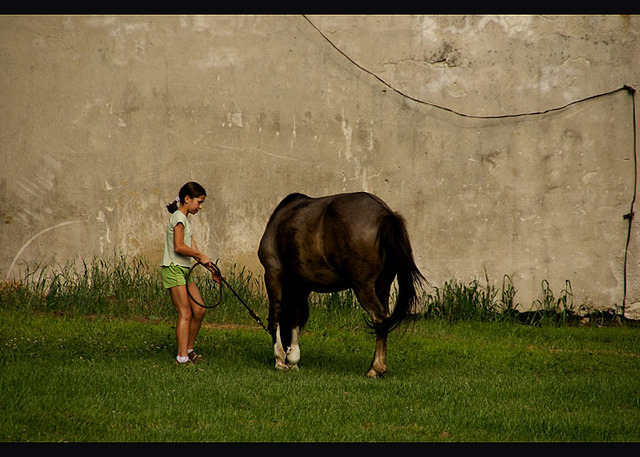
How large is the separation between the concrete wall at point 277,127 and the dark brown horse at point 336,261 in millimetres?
3473

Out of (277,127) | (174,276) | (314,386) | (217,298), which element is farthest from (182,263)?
(277,127)

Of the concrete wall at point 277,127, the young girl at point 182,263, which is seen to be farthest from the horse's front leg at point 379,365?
the concrete wall at point 277,127

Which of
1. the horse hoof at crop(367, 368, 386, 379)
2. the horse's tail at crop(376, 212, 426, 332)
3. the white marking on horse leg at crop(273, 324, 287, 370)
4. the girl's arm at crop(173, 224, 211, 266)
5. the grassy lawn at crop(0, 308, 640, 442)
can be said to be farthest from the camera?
the white marking on horse leg at crop(273, 324, 287, 370)

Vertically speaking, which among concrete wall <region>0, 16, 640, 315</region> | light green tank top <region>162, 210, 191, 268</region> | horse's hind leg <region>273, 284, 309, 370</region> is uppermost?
concrete wall <region>0, 16, 640, 315</region>

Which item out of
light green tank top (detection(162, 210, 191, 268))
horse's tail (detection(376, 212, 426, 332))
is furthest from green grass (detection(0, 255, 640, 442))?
light green tank top (detection(162, 210, 191, 268))

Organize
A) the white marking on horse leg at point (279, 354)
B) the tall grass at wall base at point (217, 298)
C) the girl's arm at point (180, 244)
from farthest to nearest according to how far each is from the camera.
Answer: the tall grass at wall base at point (217, 298) < the white marking on horse leg at point (279, 354) < the girl's arm at point (180, 244)

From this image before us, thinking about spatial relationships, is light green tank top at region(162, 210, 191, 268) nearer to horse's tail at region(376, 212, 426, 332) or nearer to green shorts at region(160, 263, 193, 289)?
green shorts at region(160, 263, 193, 289)

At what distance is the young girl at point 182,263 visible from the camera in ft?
24.7

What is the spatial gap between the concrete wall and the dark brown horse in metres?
3.47

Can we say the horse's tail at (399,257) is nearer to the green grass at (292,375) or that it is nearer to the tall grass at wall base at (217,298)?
the green grass at (292,375)

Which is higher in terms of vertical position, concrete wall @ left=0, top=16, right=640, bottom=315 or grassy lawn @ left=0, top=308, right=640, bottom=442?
concrete wall @ left=0, top=16, right=640, bottom=315

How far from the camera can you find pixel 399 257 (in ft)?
22.7

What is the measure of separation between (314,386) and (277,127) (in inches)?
213

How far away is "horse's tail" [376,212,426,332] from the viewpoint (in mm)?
6898
